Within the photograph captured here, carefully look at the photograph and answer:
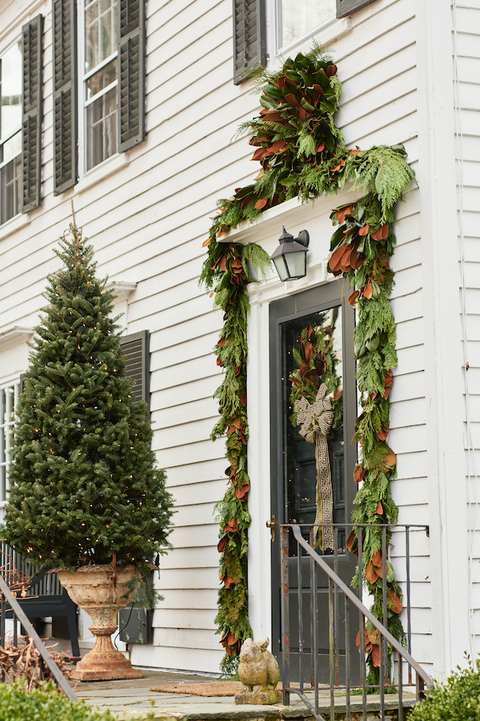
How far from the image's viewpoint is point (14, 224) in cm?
1024

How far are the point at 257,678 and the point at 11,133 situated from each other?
24.6 feet

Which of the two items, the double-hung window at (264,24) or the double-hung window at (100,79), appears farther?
the double-hung window at (100,79)

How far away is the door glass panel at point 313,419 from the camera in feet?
18.9

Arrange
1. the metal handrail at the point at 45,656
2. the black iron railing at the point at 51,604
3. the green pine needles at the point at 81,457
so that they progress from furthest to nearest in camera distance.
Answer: the black iron railing at the point at 51,604 < the green pine needles at the point at 81,457 < the metal handrail at the point at 45,656

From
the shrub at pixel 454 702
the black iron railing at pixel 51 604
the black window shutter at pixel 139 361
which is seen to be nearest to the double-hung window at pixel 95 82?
the black window shutter at pixel 139 361

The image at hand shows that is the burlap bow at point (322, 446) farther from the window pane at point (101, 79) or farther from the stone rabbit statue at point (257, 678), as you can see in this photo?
the window pane at point (101, 79)

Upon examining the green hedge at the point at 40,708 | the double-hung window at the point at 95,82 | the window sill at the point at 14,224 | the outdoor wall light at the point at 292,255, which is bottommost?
the green hedge at the point at 40,708

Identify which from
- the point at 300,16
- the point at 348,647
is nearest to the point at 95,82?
the point at 300,16

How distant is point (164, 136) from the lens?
25.4ft

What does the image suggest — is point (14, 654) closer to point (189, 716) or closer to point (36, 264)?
point (189, 716)

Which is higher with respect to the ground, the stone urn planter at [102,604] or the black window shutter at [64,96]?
the black window shutter at [64,96]

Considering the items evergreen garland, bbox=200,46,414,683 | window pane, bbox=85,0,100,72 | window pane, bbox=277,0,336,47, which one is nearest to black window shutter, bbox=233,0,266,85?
window pane, bbox=277,0,336,47

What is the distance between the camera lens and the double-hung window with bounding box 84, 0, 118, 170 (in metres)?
8.61

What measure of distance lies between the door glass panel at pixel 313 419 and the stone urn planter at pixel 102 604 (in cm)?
121
